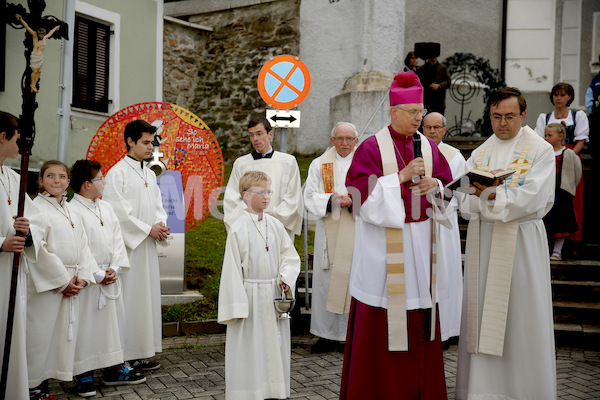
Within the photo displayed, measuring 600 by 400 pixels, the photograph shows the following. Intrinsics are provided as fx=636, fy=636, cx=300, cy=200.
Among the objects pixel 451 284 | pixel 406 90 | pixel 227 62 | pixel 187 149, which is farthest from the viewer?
pixel 227 62

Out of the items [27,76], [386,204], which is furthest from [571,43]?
[27,76]

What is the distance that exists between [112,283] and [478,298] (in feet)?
9.73

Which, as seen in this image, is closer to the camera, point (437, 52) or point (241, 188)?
point (241, 188)

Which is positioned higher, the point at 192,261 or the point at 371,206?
the point at 371,206

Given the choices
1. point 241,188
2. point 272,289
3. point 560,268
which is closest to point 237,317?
point 272,289

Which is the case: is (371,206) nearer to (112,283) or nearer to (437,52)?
(112,283)

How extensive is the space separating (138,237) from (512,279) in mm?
3190

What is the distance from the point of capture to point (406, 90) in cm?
432

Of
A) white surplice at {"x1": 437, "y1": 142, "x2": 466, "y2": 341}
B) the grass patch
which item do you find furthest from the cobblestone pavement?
the grass patch

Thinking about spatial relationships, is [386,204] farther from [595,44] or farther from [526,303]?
[595,44]

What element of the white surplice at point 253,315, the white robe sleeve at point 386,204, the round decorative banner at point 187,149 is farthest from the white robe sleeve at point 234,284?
the round decorative banner at point 187,149

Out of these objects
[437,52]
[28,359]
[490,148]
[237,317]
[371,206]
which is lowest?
[28,359]

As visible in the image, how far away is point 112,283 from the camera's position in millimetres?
5328

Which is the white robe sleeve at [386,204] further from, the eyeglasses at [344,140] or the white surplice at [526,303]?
the eyeglasses at [344,140]
